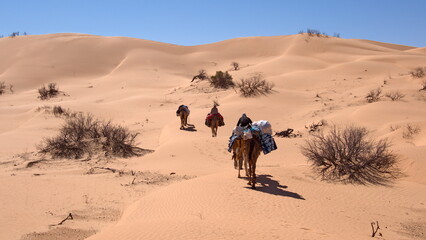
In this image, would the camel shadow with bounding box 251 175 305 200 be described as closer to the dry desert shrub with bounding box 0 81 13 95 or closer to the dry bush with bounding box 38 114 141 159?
the dry bush with bounding box 38 114 141 159

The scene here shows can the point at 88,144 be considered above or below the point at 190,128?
below

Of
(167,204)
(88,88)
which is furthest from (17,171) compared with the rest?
(88,88)

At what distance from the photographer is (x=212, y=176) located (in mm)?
10336

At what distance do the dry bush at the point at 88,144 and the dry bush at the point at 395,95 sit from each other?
55.1 feet

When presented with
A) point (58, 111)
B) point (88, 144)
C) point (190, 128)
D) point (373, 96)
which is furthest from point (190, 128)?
point (373, 96)

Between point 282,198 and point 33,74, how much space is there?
47449 millimetres

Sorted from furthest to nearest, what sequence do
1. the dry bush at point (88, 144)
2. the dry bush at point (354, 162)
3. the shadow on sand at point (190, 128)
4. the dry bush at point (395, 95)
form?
the dry bush at point (395, 95) < the shadow on sand at point (190, 128) < the dry bush at point (88, 144) < the dry bush at point (354, 162)

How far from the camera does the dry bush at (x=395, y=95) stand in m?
23.7

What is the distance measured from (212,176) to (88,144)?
6562mm

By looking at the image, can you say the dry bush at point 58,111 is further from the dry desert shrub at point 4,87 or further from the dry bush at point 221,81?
the dry desert shrub at point 4,87

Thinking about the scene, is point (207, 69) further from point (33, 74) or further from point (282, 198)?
point (282, 198)

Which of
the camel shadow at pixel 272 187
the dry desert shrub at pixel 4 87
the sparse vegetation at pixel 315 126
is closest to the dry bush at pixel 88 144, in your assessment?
the camel shadow at pixel 272 187

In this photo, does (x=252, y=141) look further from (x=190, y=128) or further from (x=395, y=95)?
(x=395, y=95)

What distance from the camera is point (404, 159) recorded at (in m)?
11.4
